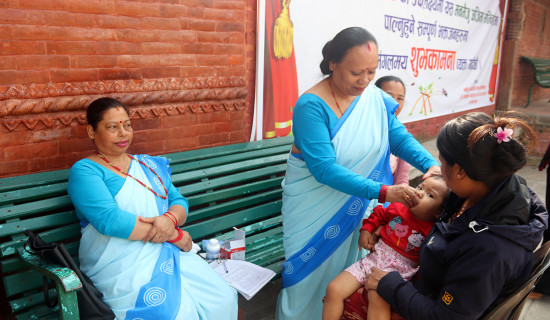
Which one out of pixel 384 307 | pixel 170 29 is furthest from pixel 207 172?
pixel 384 307

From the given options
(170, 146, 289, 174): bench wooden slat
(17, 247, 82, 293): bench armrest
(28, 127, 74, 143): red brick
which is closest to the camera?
(17, 247, 82, 293): bench armrest

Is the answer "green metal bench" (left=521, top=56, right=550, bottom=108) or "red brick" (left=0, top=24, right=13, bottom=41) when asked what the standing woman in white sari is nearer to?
"red brick" (left=0, top=24, right=13, bottom=41)

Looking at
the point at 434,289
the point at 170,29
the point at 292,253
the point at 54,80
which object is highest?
the point at 170,29

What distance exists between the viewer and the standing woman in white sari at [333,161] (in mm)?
2305

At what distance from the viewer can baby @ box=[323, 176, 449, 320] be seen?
6.77ft

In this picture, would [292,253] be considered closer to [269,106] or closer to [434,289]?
[434,289]

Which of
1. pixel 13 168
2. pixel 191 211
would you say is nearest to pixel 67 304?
pixel 13 168

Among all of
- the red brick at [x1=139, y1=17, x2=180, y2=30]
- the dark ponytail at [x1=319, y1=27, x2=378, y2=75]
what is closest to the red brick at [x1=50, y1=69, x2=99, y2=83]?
the red brick at [x1=139, y1=17, x2=180, y2=30]

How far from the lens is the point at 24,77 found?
229cm

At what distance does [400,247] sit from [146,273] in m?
1.24

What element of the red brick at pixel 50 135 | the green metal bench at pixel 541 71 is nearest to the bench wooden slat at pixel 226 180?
the red brick at pixel 50 135

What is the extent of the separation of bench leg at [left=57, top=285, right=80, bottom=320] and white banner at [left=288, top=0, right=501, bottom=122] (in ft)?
9.58

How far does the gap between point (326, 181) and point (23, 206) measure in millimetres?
1534

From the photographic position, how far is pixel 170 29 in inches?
115
